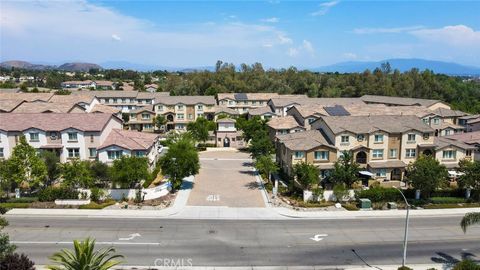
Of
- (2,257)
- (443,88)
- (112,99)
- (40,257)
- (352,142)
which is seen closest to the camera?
(2,257)

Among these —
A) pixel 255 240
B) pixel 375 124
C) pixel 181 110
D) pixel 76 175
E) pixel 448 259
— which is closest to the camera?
pixel 448 259

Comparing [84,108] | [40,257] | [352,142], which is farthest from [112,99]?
[40,257]

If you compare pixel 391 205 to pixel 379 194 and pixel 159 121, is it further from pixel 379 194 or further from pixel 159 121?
pixel 159 121

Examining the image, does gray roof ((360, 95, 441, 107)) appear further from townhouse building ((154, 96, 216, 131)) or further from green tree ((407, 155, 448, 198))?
green tree ((407, 155, 448, 198))

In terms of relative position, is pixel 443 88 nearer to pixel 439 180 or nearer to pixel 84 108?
pixel 439 180

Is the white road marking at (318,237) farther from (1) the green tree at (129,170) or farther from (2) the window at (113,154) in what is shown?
(2) the window at (113,154)

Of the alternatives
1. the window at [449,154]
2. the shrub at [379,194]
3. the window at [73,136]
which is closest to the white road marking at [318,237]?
the shrub at [379,194]

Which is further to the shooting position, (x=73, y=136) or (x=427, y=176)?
(x=73, y=136)

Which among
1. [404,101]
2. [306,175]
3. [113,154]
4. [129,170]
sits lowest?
[306,175]

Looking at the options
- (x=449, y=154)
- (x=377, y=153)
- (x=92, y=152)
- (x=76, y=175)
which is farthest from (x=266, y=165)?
(x=449, y=154)
